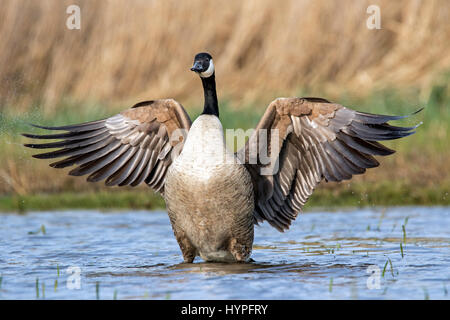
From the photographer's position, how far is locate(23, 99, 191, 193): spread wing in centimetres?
718

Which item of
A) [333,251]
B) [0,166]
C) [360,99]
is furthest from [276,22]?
[333,251]

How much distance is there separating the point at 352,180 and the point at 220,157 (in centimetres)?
475

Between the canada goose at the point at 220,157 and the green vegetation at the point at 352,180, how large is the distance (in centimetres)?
314

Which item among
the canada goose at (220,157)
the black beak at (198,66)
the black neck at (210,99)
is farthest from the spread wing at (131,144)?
the black beak at (198,66)

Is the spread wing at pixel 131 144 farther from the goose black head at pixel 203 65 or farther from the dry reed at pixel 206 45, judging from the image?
the dry reed at pixel 206 45

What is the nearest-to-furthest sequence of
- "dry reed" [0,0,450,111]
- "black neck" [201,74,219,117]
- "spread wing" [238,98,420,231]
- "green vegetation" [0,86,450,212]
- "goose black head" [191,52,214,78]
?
"spread wing" [238,98,420,231] < "black neck" [201,74,219,117] < "goose black head" [191,52,214,78] < "green vegetation" [0,86,450,212] < "dry reed" [0,0,450,111]

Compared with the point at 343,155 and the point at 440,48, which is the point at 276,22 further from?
the point at 343,155

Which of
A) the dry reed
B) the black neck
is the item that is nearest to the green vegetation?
the dry reed

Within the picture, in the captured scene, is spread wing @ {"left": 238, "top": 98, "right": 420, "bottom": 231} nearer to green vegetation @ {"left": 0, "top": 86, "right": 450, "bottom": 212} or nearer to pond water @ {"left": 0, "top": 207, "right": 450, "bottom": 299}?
pond water @ {"left": 0, "top": 207, "right": 450, "bottom": 299}

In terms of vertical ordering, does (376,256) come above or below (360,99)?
below

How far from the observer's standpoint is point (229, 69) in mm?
14938

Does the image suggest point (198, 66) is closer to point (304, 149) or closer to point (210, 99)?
point (210, 99)

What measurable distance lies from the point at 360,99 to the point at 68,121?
4.93m

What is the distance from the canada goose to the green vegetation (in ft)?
10.3
